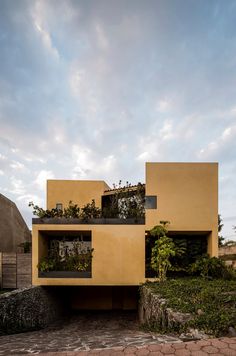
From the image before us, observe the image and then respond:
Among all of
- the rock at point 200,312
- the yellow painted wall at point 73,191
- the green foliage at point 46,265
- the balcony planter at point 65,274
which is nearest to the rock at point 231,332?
the rock at point 200,312

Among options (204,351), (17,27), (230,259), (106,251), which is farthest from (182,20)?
(230,259)

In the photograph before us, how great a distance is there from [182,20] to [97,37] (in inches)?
118

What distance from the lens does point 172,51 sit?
10109 mm

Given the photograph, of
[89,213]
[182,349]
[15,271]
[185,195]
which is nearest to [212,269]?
[185,195]

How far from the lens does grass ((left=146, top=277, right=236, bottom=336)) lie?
429 cm

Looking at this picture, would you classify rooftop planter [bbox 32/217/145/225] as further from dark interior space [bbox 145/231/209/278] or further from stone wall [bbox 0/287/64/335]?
stone wall [bbox 0/287/64/335]

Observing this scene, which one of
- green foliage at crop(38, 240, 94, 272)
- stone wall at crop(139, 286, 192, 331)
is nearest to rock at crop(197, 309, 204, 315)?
stone wall at crop(139, 286, 192, 331)

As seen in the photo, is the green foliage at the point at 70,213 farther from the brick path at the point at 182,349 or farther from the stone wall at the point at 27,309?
the brick path at the point at 182,349

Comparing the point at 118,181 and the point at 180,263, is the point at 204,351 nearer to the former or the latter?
the point at 180,263

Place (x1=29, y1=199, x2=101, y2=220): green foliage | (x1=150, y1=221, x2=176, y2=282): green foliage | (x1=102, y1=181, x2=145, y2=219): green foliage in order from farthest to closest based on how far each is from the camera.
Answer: (x1=102, y1=181, x2=145, y2=219): green foliage
(x1=29, y1=199, x2=101, y2=220): green foliage
(x1=150, y1=221, x2=176, y2=282): green foliage

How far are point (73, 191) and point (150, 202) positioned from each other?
5.07m

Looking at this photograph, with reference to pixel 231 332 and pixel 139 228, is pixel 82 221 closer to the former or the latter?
pixel 139 228

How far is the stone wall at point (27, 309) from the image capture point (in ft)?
24.5

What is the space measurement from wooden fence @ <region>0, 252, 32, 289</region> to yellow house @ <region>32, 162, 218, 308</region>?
49.8 inches
